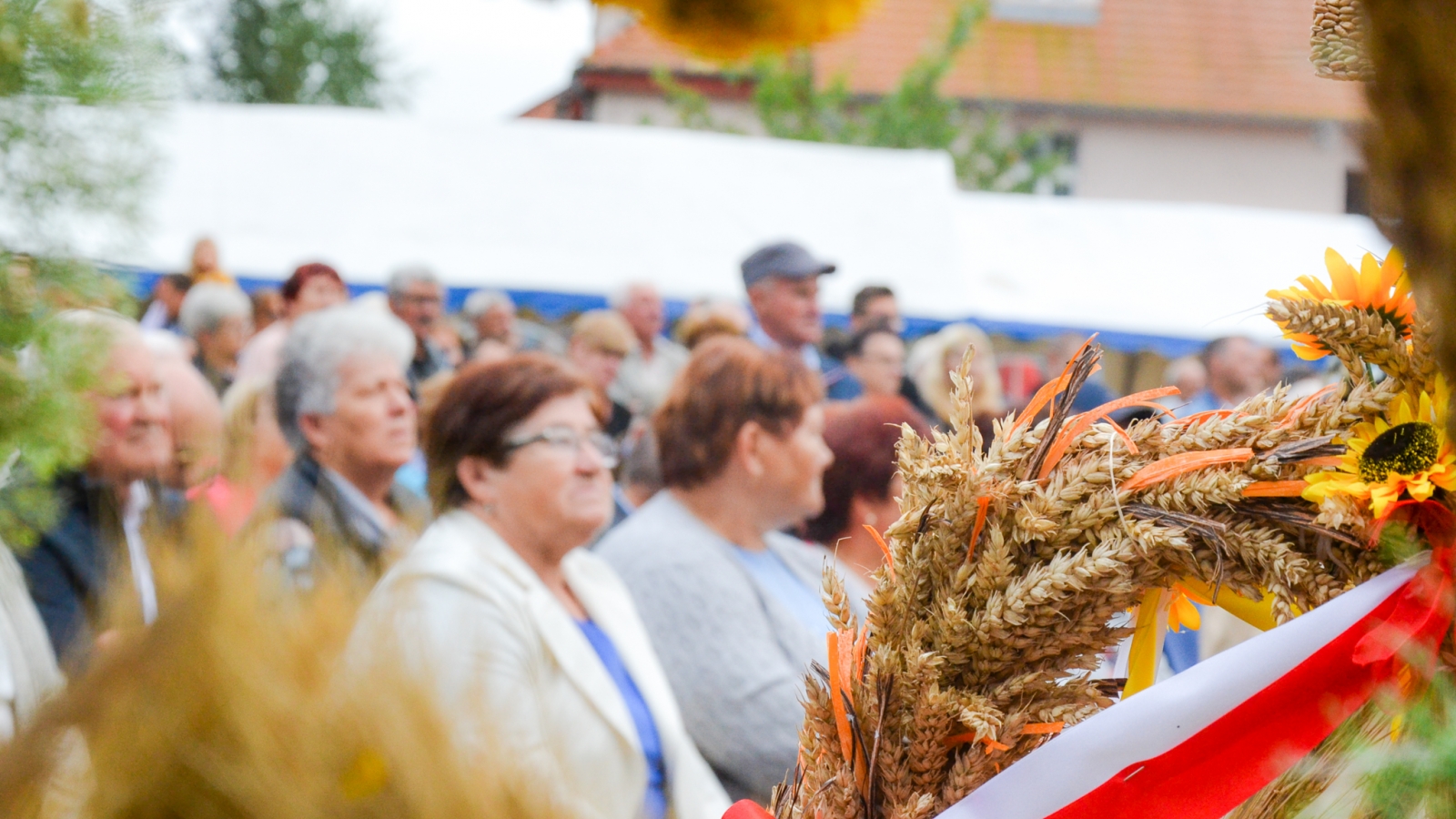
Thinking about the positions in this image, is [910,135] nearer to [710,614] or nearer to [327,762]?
[710,614]

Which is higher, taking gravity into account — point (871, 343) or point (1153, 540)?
point (1153, 540)

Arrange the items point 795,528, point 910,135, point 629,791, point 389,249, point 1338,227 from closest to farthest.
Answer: point 629,791, point 795,528, point 389,249, point 1338,227, point 910,135

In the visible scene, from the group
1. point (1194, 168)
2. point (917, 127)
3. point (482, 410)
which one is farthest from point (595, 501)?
point (1194, 168)

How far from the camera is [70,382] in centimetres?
102

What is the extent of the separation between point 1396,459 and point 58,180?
1.03m

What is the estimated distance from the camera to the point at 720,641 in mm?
2576

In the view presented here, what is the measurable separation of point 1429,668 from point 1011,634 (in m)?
0.43

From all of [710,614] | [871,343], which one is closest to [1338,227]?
[871,343]

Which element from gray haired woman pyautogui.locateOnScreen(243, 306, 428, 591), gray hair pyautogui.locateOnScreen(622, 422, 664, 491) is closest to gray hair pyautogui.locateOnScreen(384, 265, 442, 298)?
gray hair pyautogui.locateOnScreen(622, 422, 664, 491)

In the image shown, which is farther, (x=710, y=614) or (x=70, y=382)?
(x=710, y=614)

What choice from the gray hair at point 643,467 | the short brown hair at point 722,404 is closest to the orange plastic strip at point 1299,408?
the short brown hair at point 722,404

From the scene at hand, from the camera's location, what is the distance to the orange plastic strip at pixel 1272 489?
3.05 feet

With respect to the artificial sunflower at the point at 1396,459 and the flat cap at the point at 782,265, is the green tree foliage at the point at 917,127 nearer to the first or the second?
the flat cap at the point at 782,265

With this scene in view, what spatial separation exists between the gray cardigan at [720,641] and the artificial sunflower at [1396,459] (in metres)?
1.50
